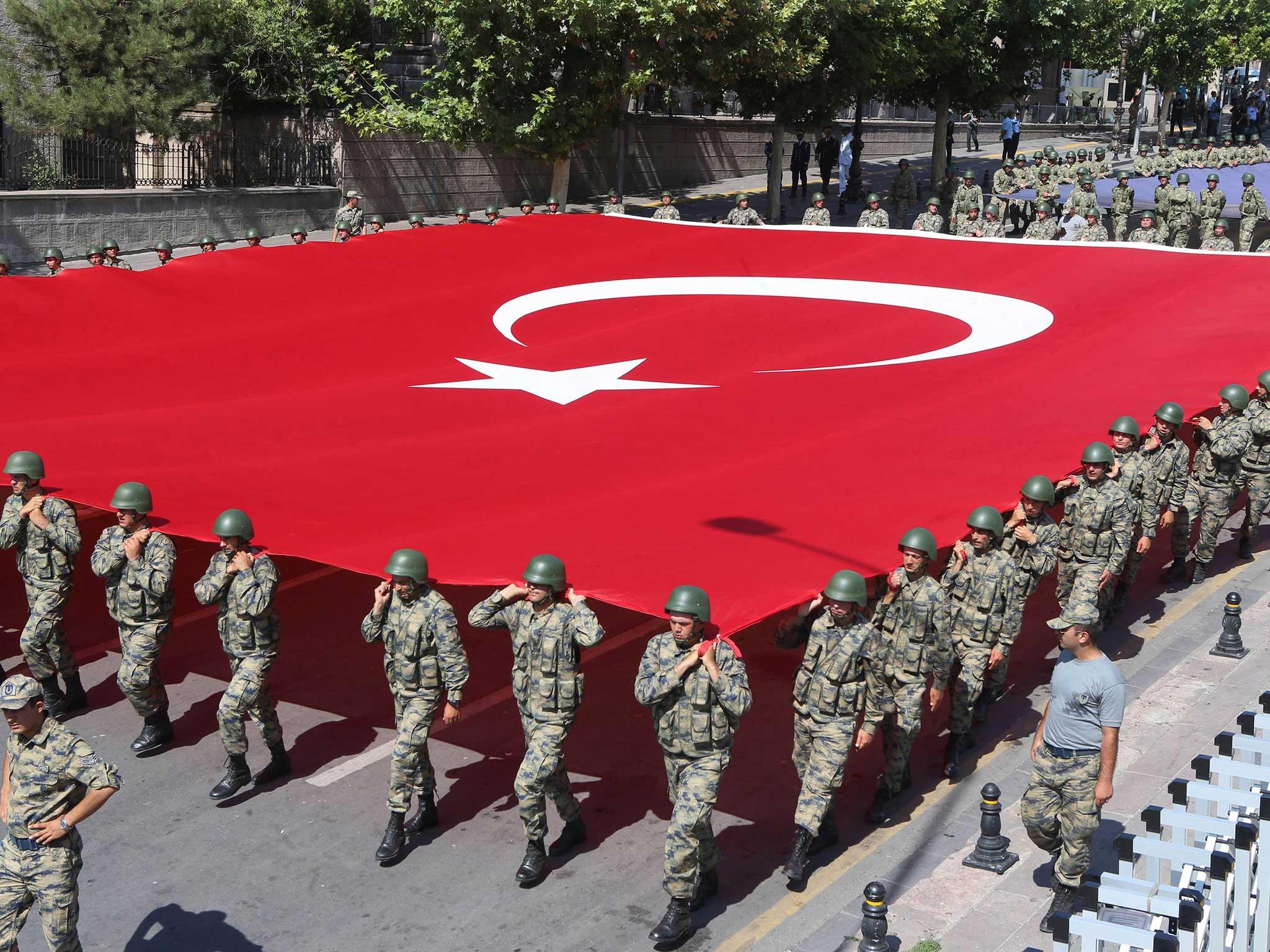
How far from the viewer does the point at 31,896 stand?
23.9ft

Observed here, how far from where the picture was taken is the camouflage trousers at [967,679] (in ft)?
34.5

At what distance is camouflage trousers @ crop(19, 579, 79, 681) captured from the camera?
11.1 meters

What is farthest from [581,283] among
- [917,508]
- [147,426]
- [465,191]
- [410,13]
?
[465,191]

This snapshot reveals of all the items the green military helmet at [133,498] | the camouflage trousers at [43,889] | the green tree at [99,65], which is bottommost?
the camouflage trousers at [43,889]

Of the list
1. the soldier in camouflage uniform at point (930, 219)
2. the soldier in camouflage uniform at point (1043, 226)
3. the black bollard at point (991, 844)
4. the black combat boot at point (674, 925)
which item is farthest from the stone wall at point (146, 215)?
the black bollard at point (991, 844)

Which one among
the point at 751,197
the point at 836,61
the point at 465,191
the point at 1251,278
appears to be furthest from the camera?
the point at 751,197

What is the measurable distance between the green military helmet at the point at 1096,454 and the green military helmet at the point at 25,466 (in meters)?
7.90

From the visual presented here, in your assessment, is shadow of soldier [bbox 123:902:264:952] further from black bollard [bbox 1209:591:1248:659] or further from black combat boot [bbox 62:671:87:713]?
black bollard [bbox 1209:591:1248:659]

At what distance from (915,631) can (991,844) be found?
1461mm

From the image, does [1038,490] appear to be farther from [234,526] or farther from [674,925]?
[234,526]

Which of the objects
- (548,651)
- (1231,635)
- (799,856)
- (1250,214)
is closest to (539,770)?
(548,651)

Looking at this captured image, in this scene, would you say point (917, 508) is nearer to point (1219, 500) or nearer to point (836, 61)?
point (1219, 500)

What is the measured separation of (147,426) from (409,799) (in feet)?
14.0

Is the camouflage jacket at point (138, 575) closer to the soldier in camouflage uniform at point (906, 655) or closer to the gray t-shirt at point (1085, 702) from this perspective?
the soldier in camouflage uniform at point (906, 655)
